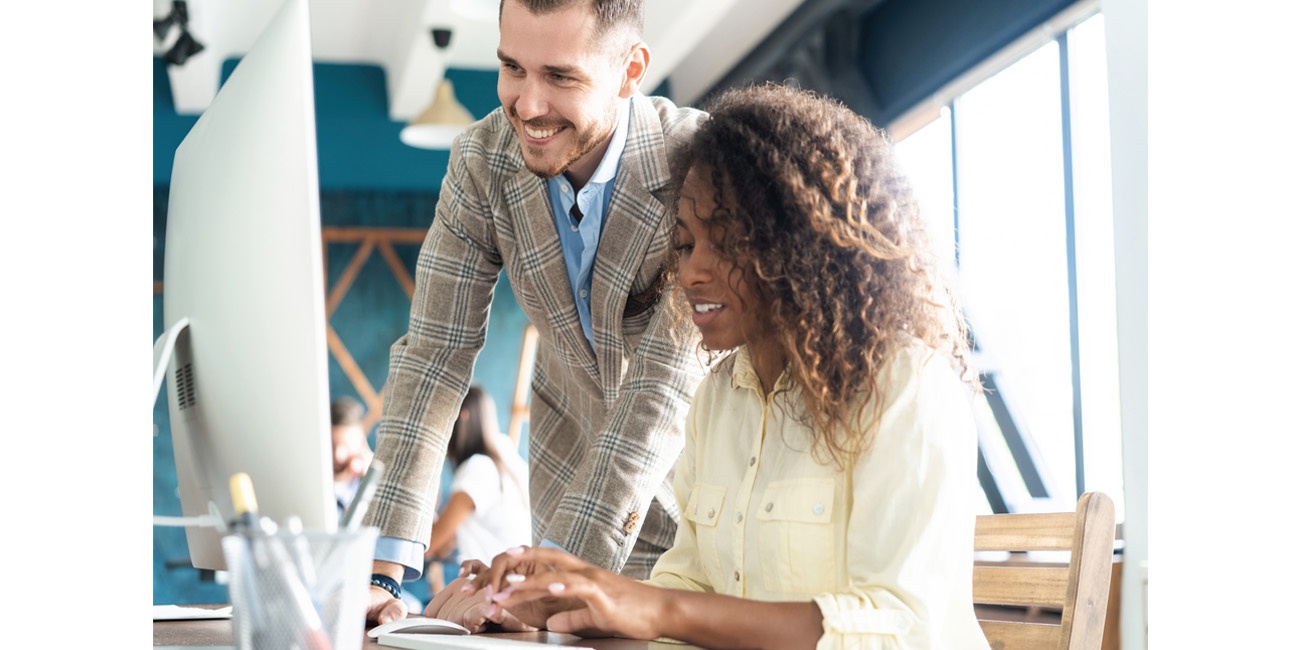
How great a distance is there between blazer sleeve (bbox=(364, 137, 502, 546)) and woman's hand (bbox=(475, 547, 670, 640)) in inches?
17.2

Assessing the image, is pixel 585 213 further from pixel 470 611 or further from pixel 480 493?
pixel 480 493

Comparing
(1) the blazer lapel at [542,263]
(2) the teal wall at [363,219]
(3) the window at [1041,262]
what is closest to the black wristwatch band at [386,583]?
(1) the blazer lapel at [542,263]

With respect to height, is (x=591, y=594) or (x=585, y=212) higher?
(x=585, y=212)

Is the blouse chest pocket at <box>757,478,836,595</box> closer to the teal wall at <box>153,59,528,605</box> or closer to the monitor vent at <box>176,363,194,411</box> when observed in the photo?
the monitor vent at <box>176,363,194,411</box>

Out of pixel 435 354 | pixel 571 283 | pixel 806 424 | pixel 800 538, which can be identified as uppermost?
pixel 571 283

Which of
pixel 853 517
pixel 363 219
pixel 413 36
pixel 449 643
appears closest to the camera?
pixel 449 643

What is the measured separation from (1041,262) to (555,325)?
2.50 m

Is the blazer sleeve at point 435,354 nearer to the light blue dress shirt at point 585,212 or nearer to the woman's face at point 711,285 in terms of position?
the light blue dress shirt at point 585,212

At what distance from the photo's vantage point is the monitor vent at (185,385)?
94cm

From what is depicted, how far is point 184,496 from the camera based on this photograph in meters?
1.04

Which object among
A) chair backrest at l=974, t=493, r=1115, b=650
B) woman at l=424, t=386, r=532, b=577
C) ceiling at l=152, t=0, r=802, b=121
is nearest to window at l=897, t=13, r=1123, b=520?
ceiling at l=152, t=0, r=802, b=121

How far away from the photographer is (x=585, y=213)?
A: 5.45 feet

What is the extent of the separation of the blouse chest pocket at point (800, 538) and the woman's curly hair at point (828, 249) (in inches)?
1.9

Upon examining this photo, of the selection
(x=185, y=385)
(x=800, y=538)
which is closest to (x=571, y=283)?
(x=800, y=538)
